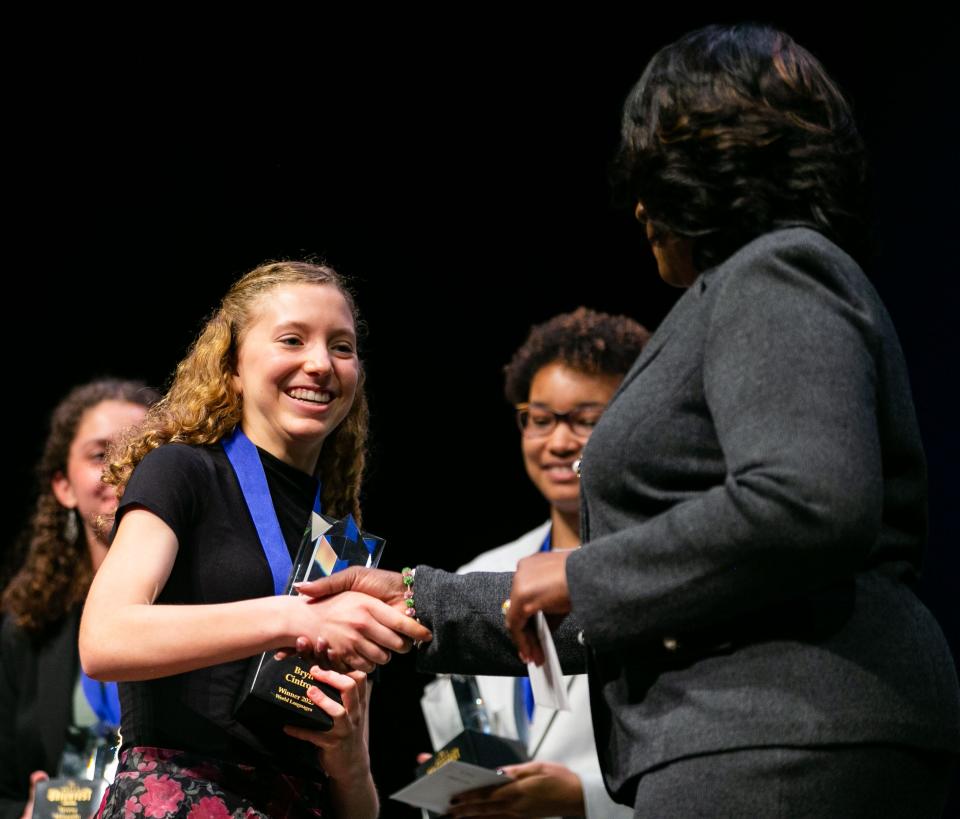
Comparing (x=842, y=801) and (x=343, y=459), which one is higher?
(x=343, y=459)

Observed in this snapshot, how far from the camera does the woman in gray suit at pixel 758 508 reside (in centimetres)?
121

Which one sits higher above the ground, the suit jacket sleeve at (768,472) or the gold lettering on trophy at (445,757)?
the suit jacket sleeve at (768,472)

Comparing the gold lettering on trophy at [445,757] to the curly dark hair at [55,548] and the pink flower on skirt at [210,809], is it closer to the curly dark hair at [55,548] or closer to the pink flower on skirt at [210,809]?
the pink flower on skirt at [210,809]

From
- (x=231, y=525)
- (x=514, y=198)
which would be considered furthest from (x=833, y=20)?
(x=231, y=525)

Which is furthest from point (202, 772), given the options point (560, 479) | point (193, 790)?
point (560, 479)

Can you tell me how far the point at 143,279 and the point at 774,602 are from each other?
3.07m

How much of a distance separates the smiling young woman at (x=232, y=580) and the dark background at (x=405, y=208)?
696mm

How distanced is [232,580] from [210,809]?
351 millimetres

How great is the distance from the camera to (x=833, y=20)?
11.4 ft

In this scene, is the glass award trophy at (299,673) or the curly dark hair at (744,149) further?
the glass award trophy at (299,673)

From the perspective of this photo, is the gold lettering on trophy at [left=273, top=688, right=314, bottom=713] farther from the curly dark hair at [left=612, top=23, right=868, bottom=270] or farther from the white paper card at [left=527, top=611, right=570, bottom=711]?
the curly dark hair at [left=612, top=23, right=868, bottom=270]

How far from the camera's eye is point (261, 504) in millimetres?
1961

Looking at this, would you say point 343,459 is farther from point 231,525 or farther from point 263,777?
point 263,777

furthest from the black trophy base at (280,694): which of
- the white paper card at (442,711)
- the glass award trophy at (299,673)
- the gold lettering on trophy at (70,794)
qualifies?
the white paper card at (442,711)
